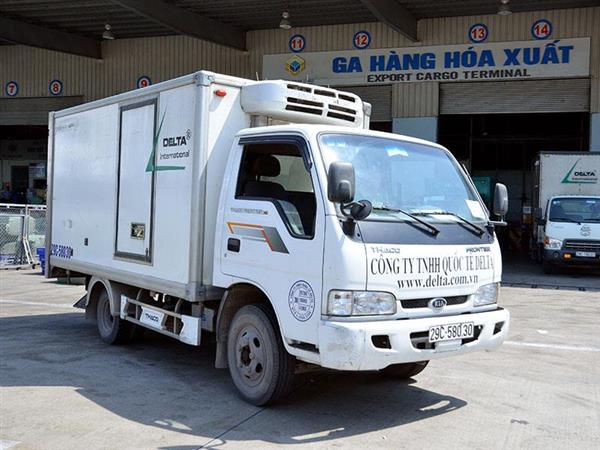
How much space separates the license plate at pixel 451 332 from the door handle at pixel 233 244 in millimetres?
1740

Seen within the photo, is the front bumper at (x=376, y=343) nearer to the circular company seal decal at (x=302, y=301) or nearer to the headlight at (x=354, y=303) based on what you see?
the headlight at (x=354, y=303)

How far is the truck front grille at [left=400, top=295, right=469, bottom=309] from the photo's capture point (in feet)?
16.8

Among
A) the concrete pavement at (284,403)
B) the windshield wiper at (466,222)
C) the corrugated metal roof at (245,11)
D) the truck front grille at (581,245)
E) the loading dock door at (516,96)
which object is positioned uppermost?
the corrugated metal roof at (245,11)

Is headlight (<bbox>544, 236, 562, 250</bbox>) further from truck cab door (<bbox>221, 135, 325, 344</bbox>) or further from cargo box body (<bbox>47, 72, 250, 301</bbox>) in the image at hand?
truck cab door (<bbox>221, 135, 325, 344</bbox>)

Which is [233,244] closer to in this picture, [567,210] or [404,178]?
[404,178]

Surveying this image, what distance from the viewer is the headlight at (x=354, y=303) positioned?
16.0 ft

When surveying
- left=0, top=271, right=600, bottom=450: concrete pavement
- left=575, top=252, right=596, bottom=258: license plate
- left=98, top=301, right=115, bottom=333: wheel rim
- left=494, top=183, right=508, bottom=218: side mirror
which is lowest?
left=0, top=271, right=600, bottom=450: concrete pavement

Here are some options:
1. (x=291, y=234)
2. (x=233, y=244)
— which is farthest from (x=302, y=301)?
(x=233, y=244)

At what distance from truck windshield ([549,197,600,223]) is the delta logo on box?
104cm

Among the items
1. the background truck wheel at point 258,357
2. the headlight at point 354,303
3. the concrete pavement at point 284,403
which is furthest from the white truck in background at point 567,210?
the headlight at point 354,303

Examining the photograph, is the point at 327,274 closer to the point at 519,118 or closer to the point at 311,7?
the point at 311,7

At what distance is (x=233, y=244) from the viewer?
5832 mm

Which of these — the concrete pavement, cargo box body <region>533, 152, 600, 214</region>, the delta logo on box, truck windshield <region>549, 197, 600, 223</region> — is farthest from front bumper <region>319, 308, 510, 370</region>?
the delta logo on box

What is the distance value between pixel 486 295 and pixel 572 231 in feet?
41.5
